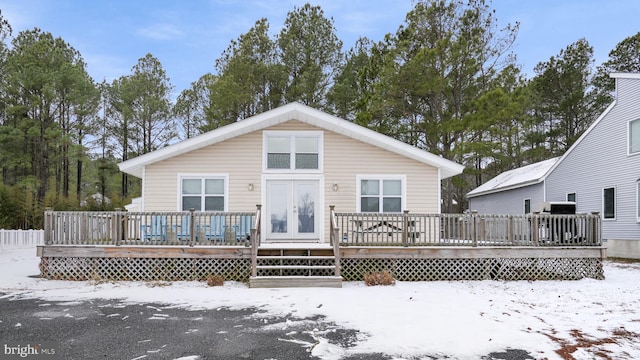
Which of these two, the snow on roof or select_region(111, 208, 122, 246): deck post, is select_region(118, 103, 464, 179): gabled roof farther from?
the snow on roof

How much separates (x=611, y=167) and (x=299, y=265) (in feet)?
40.8

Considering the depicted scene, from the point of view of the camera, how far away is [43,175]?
24.6 meters

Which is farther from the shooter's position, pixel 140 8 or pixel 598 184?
Answer: pixel 140 8

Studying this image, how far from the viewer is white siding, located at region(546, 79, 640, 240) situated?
14.0 metres

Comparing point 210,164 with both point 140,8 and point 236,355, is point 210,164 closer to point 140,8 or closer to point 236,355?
point 236,355

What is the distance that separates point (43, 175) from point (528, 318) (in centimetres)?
2672

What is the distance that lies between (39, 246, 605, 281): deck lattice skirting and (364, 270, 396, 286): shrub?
0.55m

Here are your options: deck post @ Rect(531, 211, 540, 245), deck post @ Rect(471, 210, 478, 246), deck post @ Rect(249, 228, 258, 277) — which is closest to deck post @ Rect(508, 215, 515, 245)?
deck post @ Rect(531, 211, 540, 245)

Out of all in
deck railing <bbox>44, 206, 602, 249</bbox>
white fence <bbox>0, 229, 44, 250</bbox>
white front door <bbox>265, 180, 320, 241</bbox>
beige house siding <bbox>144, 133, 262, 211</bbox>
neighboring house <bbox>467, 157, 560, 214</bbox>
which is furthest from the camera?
neighboring house <bbox>467, 157, 560, 214</bbox>

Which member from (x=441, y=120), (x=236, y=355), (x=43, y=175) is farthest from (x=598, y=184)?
(x=43, y=175)

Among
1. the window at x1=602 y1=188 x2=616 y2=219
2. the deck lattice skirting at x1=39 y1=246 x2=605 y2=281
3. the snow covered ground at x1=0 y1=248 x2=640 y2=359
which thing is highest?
the window at x1=602 y1=188 x2=616 y2=219

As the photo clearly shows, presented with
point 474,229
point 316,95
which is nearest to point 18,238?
point 316,95

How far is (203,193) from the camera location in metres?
11.5

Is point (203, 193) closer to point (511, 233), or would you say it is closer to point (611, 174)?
point (511, 233)
